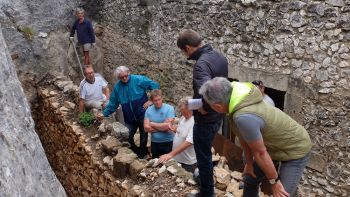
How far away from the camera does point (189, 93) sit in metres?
7.96

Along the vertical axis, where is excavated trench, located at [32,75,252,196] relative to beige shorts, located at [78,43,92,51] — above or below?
below

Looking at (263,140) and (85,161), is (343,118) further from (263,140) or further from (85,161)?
(85,161)

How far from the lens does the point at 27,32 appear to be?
9.13 meters

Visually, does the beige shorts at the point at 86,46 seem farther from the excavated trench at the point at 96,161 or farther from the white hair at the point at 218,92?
the white hair at the point at 218,92

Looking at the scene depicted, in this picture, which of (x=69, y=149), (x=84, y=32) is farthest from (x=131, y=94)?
(x=84, y=32)

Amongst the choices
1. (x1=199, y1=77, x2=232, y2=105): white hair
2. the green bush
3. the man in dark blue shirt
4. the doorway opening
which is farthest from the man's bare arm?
the man in dark blue shirt

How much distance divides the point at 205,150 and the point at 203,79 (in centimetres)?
68

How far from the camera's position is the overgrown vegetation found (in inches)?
357

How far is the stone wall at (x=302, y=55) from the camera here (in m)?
5.41

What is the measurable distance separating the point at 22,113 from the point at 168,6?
16.7ft

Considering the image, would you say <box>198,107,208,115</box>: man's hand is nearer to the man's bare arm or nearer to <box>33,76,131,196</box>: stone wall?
the man's bare arm

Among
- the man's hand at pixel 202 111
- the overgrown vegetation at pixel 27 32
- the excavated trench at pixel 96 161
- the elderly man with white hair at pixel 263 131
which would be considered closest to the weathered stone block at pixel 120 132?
the excavated trench at pixel 96 161

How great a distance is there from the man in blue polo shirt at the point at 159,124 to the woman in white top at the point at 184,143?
20 cm

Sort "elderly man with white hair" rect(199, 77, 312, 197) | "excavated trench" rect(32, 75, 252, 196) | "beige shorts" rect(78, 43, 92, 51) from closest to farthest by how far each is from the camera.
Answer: "elderly man with white hair" rect(199, 77, 312, 197) → "excavated trench" rect(32, 75, 252, 196) → "beige shorts" rect(78, 43, 92, 51)
